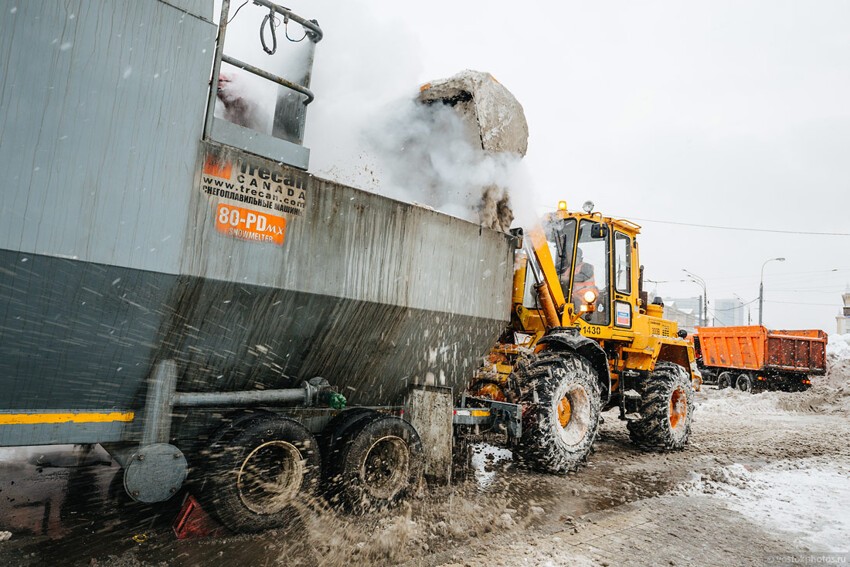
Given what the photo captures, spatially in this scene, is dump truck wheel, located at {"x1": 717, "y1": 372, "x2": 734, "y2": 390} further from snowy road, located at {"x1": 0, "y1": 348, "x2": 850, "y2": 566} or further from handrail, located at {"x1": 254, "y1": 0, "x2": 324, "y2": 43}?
handrail, located at {"x1": 254, "y1": 0, "x2": 324, "y2": 43}

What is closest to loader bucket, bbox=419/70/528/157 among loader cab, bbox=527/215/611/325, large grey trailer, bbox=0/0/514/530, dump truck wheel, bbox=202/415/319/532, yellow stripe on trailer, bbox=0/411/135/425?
large grey trailer, bbox=0/0/514/530

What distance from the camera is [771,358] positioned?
17094 mm

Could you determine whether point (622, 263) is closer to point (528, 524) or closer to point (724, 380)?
point (528, 524)

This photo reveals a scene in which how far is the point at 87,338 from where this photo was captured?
3010 mm

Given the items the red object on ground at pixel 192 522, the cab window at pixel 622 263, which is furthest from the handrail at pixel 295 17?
the cab window at pixel 622 263

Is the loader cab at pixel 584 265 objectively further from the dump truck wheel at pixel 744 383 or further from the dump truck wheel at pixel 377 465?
the dump truck wheel at pixel 744 383

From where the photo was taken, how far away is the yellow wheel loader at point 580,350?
5.86 metres

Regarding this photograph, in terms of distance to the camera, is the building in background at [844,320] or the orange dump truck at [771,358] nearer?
the orange dump truck at [771,358]

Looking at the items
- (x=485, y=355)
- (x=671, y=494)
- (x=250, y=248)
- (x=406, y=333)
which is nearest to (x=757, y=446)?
(x=671, y=494)

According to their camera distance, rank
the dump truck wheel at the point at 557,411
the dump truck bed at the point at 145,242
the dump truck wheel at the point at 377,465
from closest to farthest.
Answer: the dump truck bed at the point at 145,242
the dump truck wheel at the point at 377,465
the dump truck wheel at the point at 557,411

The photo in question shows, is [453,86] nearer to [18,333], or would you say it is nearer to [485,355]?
[485,355]

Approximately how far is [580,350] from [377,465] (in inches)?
127

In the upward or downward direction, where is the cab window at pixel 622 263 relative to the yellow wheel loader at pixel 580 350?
upward

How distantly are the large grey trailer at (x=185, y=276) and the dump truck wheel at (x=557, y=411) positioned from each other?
1.68 m
